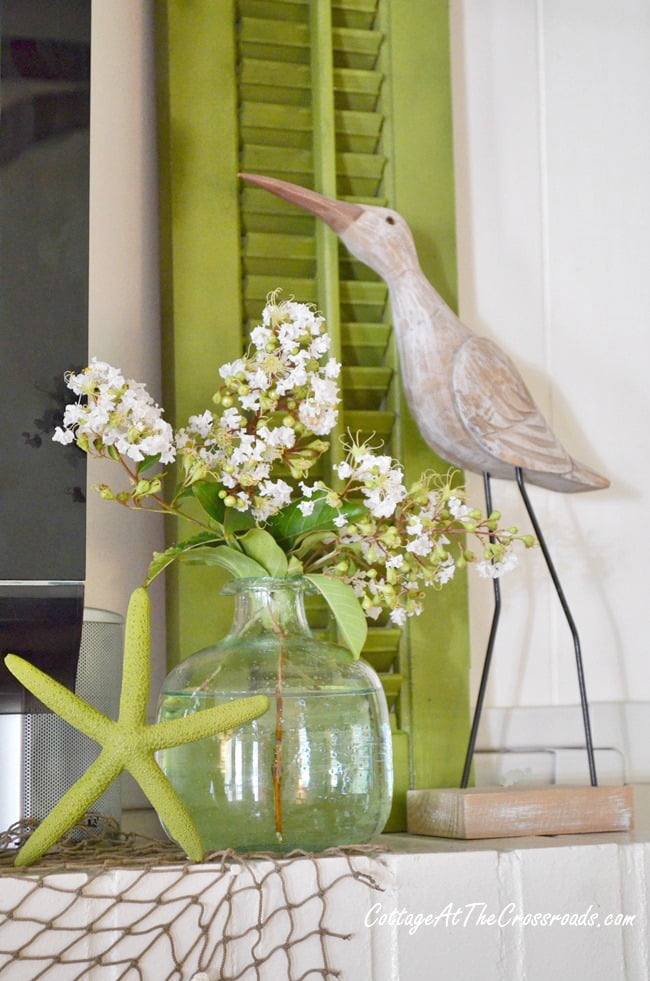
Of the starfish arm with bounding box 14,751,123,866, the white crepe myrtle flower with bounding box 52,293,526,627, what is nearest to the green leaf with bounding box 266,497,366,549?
the white crepe myrtle flower with bounding box 52,293,526,627

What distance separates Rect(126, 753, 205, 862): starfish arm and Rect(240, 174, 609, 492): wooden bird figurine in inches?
16.6

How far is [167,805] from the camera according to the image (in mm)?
764

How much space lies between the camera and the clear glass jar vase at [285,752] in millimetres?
836

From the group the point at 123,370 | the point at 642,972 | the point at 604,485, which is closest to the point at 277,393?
the point at 123,370

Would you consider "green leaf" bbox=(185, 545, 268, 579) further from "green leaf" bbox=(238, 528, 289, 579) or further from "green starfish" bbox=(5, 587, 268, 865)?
"green starfish" bbox=(5, 587, 268, 865)

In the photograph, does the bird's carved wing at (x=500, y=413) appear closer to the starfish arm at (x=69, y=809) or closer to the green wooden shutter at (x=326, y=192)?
the green wooden shutter at (x=326, y=192)

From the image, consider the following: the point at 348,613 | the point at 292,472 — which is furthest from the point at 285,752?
the point at 292,472

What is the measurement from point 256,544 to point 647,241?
2.09 feet

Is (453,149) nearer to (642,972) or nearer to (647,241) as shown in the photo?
(647,241)

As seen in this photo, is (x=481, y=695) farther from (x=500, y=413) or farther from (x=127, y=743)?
(x=127, y=743)

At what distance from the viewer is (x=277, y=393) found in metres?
0.92

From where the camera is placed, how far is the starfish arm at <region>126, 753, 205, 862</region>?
76 centimetres

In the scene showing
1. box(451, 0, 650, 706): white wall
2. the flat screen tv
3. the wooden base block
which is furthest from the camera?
box(451, 0, 650, 706): white wall

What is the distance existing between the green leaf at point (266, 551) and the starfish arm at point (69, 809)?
0.67 ft
